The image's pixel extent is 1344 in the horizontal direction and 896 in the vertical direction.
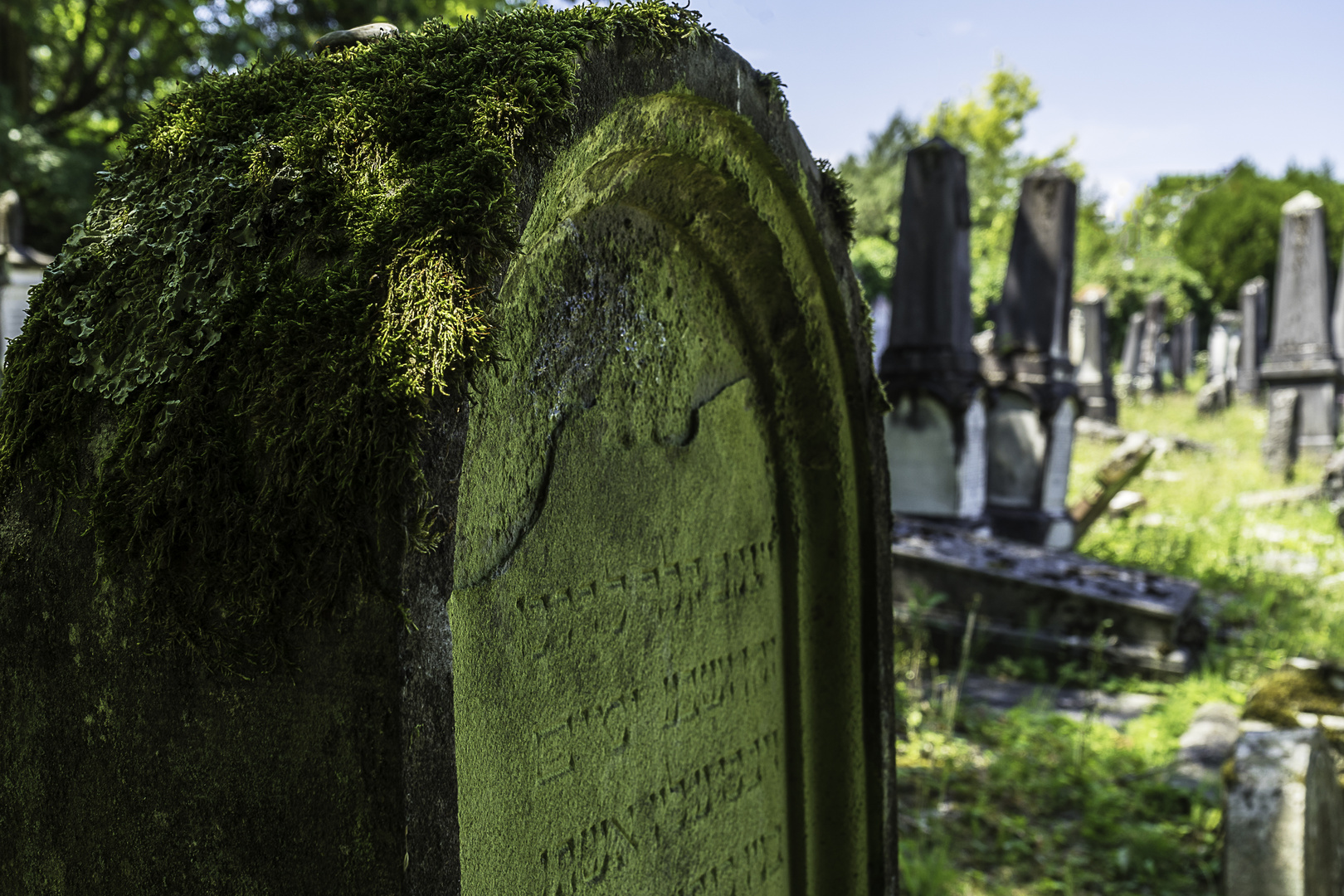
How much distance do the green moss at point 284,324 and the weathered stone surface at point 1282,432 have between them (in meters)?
13.8

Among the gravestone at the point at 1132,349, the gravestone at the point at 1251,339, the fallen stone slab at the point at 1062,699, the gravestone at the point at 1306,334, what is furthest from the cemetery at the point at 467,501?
the gravestone at the point at 1132,349

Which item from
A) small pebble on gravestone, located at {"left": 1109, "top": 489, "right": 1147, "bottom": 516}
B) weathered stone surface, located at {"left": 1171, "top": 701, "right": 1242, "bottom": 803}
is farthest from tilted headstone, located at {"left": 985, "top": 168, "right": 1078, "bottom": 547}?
weathered stone surface, located at {"left": 1171, "top": 701, "right": 1242, "bottom": 803}

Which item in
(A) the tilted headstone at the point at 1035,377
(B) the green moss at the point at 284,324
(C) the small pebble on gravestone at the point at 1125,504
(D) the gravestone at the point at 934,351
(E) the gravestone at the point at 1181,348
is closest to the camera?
(B) the green moss at the point at 284,324

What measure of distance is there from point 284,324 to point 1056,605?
5.58 metres

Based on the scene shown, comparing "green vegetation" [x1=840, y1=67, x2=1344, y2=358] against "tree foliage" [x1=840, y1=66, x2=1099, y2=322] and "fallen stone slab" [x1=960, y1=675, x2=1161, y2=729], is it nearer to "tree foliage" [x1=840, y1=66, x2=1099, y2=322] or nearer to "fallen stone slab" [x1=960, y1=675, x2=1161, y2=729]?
"tree foliage" [x1=840, y1=66, x2=1099, y2=322]

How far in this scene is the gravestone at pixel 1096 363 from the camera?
651 inches

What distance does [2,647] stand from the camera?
114cm

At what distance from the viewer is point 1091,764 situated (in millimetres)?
4348

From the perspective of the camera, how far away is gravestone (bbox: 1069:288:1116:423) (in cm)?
1655

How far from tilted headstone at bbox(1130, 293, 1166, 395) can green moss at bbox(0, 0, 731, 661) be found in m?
24.1

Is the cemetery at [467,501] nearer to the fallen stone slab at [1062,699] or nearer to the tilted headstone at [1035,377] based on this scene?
the fallen stone slab at [1062,699]

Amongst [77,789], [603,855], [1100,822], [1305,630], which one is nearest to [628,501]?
[603,855]

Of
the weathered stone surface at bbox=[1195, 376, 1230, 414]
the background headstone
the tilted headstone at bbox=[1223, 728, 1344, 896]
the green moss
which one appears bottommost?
the tilted headstone at bbox=[1223, 728, 1344, 896]

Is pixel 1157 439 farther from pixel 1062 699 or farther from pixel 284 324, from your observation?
pixel 284 324
